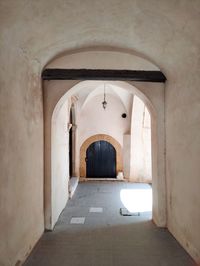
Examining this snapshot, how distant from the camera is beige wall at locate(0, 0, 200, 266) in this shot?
235 cm

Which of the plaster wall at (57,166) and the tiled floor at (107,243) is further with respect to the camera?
the plaster wall at (57,166)

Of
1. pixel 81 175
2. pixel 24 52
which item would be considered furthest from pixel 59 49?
pixel 81 175

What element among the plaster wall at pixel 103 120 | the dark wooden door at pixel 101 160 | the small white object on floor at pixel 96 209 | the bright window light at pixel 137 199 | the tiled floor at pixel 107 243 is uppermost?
the plaster wall at pixel 103 120

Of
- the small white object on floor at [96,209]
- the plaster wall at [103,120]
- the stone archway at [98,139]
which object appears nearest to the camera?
the small white object on floor at [96,209]

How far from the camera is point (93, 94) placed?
884cm

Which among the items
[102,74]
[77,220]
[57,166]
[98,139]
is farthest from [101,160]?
[102,74]

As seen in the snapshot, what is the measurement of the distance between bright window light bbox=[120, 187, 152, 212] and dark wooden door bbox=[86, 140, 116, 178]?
8.69ft

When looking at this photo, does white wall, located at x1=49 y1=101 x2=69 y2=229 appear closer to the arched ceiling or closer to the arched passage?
the arched passage

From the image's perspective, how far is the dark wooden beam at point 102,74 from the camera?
384cm

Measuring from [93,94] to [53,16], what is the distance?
634 centimetres

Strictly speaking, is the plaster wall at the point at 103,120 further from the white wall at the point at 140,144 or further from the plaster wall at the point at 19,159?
the plaster wall at the point at 19,159

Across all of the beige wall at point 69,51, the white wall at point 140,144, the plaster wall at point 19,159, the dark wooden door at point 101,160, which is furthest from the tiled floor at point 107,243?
the dark wooden door at point 101,160

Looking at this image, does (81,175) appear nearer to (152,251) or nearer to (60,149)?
(60,149)

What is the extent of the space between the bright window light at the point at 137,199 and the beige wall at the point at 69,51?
4.55 feet
